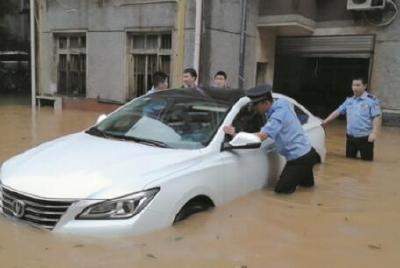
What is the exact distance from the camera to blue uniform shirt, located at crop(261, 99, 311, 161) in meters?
4.86

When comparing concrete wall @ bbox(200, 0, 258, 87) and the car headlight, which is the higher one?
concrete wall @ bbox(200, 0, 258, 87)

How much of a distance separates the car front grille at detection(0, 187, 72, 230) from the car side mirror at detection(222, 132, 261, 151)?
1.62 meters

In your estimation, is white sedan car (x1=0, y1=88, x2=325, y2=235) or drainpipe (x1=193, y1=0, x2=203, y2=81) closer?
white sedan car (x1=0, y1=88, x2=325, y2=235)

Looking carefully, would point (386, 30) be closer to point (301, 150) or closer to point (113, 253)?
point (301, 150)

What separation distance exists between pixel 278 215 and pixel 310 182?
1142 millimetres

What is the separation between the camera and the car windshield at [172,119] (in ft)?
14.5

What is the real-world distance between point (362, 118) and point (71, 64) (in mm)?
10499

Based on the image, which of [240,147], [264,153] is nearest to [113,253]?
[240,147]

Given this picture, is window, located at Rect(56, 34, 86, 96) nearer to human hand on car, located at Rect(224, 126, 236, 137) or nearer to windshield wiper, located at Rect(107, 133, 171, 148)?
windshield wiper, located at Rect(107, 133, 171, 148)

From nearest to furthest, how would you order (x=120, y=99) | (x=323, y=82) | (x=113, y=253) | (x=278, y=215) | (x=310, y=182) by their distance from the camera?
(x=113, y=253) → (x=278, y=215) → (x=310, y=182) → (x=120, y=99) → (x=323, y=82)

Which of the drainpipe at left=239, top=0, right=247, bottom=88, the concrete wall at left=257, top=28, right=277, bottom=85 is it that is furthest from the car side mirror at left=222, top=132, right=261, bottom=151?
the concrete wall at left=257, top=28, right=277, bottom=85

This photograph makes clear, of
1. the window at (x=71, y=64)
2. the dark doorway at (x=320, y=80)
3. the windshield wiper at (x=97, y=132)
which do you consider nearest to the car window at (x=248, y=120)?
the windshield wiper at (x=97, y=132)

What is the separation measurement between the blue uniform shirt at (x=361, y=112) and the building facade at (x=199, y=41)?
4749 millimetres

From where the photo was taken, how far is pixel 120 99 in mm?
13805
